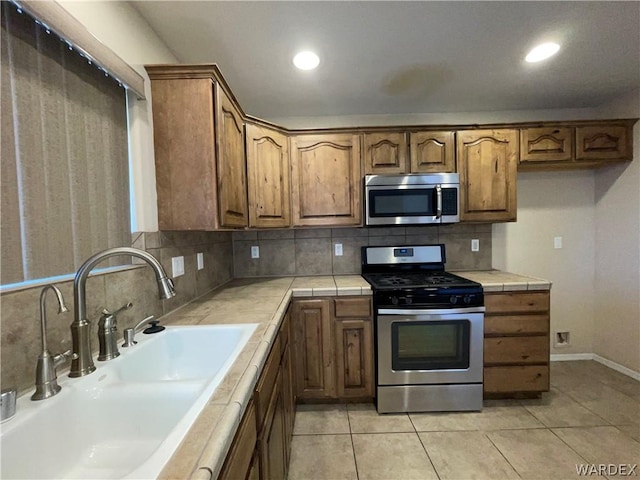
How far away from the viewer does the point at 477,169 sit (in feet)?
7.61

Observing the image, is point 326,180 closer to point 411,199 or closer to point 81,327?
point 411,199

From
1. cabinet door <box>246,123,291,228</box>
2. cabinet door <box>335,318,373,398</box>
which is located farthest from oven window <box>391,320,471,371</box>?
cabinet door <box>246,123,291,228</box>

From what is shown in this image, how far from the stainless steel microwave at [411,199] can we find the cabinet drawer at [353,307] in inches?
25.5

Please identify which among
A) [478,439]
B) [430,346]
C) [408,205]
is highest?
[408,205]

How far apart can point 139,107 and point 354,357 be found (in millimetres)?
2073

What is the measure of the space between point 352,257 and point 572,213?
2.18 meters

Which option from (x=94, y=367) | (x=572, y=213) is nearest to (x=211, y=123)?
(x=94, y=367)

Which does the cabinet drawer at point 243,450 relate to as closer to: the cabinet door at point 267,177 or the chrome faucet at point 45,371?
the chrome faucet at point 45,371

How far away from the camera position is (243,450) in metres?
0.75

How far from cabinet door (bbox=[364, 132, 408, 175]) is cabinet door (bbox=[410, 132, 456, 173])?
82 millimetres

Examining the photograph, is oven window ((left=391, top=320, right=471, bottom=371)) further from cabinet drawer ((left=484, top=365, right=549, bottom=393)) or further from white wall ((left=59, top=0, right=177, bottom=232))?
white wall ((left=59, top=0, right=177, bottom=232))

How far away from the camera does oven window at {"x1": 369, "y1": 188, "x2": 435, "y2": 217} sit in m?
2.29

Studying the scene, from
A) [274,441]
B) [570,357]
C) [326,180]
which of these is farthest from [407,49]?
[570,357]

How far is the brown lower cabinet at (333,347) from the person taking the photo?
2088mm
